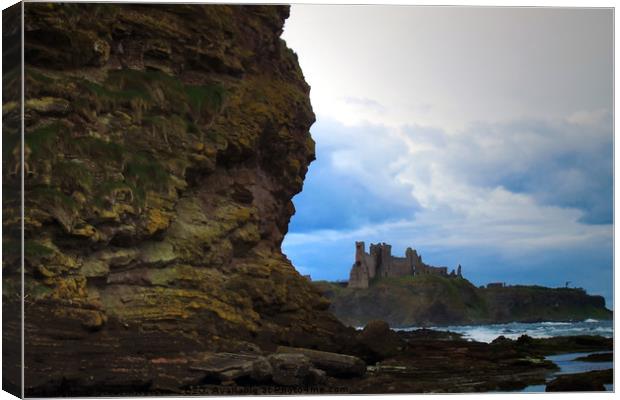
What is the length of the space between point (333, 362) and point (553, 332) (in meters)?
4.14

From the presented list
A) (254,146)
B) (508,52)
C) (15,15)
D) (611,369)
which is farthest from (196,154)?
(611,369)

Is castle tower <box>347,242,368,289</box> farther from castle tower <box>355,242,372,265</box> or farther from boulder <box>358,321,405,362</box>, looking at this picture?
boulder <box>358,321,405,362</box>

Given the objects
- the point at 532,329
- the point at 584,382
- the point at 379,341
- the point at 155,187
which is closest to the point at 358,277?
the point at 379,341

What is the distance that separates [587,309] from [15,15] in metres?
11.1

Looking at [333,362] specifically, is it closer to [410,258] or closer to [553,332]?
[410,258]

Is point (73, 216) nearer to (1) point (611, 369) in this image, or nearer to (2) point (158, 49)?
(2) point (158, 49)

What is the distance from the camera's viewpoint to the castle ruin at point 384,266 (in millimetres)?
27422

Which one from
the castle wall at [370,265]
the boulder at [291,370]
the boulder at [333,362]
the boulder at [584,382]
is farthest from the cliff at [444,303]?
the boulder at [291,370]

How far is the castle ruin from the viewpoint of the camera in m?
27.4

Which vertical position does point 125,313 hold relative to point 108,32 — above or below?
below

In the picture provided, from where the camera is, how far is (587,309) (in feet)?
88.9

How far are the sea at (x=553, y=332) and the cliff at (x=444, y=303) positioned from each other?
0.38ft

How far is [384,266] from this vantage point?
27.5m

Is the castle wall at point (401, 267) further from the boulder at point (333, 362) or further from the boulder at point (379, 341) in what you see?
the boulder at point (333, 362)
